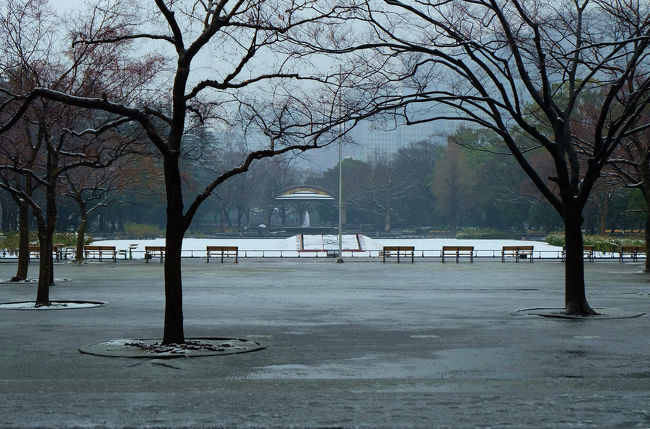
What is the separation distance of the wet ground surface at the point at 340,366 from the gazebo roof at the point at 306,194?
204 feet

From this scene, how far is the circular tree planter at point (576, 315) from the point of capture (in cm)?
1891

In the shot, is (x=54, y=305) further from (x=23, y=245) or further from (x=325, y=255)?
(x=325, y=255)

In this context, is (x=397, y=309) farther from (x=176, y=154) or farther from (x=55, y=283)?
(x=55, y=283)

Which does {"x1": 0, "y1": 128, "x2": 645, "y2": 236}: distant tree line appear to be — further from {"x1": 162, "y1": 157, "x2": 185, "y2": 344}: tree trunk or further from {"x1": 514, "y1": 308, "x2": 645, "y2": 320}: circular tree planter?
{"x1": 162, "y1": 157, "x2": 185, "y2": 344}: tree trunk

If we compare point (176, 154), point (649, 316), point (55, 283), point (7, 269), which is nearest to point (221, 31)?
point (176, 154)

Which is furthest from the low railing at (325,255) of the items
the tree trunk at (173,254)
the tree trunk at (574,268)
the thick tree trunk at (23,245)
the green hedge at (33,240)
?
the tree trunk at (173,254)

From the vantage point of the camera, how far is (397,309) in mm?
20891

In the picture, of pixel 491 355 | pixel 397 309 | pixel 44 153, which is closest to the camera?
pixel 491 355

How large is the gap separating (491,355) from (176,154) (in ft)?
18.1

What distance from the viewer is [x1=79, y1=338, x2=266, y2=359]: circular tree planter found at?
13125mm

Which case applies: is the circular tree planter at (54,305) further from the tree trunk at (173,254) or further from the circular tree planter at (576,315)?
the circular tree planter at (576,315)

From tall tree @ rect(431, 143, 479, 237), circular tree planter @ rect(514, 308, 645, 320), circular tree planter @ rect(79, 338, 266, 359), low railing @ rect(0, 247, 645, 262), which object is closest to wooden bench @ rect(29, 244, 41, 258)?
low railing @ rect(0, 247, 645, 262)

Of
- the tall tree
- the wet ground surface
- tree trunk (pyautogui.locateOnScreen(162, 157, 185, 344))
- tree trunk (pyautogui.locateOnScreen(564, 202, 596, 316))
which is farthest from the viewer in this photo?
the tall tree

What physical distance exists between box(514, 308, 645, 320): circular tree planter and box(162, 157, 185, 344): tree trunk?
28.4 ft
